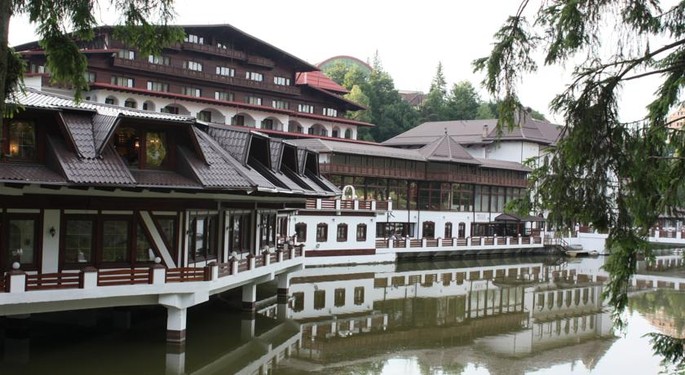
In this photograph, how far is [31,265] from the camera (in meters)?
15.1

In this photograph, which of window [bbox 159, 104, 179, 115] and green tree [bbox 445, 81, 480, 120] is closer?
window [bbox 159, 104, 179, 115]

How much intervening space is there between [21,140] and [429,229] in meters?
35.8

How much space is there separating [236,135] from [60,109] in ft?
19.8

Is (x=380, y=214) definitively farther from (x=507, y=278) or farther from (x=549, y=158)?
(x=549, y=158)

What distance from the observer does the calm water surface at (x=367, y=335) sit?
619 inches

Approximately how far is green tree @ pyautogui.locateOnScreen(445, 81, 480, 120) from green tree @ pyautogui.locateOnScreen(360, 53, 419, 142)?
764cm

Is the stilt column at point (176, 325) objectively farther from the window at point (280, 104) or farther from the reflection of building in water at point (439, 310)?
the window at point (280, 104)

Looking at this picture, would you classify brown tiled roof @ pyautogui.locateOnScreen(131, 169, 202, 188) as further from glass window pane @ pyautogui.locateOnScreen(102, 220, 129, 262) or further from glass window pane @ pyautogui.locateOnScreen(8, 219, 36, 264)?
glass window pane @ pyautogui.locateOnScreen(8, 219, 36, 264)

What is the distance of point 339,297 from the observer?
26.7 metres

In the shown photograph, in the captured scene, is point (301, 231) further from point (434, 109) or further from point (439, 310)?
point (434, 109)

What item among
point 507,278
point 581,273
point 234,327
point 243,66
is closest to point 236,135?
point 234,327

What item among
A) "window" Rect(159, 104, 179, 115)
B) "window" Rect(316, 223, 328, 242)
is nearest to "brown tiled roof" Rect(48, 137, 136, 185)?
"window" Rect(316, 223, 328, 242)

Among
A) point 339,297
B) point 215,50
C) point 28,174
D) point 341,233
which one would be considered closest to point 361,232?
point 341,233

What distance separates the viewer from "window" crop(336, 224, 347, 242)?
38.5 m
